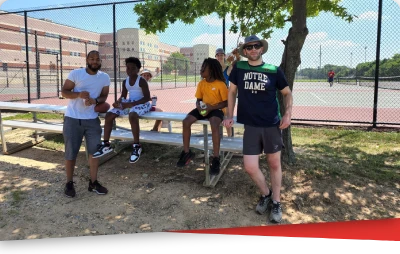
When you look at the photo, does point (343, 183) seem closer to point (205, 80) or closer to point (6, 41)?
point (205, 80)

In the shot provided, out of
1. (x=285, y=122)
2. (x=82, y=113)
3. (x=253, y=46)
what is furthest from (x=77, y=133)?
(x=285, y=122)

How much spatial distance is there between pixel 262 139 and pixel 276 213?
80 centimetres

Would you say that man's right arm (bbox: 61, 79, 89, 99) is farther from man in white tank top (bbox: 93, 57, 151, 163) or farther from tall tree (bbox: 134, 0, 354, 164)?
tall tree (bbox: 134, 0, 354, 164)

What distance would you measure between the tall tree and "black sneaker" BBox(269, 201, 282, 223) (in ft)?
4.21

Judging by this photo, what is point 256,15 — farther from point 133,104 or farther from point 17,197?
point 17,197

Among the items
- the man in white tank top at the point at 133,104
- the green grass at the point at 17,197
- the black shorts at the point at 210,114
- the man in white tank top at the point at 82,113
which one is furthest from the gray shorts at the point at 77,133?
the black shorts at the point at 210,114

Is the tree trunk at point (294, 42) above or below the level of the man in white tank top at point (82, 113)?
above

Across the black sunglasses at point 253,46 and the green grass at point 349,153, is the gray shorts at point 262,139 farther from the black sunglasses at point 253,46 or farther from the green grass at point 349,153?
the green grass at point 349,153

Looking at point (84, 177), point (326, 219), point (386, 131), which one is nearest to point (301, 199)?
point (326, 219)

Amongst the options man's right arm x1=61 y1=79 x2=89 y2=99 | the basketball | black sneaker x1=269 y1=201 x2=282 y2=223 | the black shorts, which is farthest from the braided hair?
black sneaker x1=269 y1=201 x2=282 y2=223

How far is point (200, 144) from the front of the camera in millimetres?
4480

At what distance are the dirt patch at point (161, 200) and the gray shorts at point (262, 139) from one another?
76 centimetres

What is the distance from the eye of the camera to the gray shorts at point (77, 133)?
3879mm

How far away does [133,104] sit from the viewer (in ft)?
15.5
